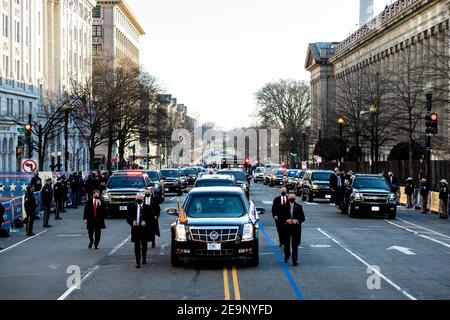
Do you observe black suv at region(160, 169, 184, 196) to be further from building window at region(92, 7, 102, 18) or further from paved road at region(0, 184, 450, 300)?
building window at region(92, 7, 102, 18)

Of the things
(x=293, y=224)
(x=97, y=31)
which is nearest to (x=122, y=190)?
(x=293, y=224)

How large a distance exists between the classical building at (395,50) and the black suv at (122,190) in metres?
20.2

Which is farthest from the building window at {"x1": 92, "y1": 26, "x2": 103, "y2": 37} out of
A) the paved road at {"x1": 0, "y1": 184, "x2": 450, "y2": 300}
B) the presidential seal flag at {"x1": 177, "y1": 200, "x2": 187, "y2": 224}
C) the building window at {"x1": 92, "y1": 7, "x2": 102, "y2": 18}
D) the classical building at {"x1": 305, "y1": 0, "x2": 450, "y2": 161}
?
the presidential seal flag at {"x1": 177, "y1": 200, "x2": 187, "y2": 224}

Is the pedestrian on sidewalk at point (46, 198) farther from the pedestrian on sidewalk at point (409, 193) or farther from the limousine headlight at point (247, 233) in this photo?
the pedestrian on sidewalk at point (409, 193)

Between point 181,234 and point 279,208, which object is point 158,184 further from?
point 181,234

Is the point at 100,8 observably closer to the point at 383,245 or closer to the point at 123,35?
the point at 123,35

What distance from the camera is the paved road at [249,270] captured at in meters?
15.5

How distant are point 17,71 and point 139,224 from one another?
58.5 metres

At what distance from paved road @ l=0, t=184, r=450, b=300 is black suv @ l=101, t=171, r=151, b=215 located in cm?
643

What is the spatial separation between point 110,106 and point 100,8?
59.5 m

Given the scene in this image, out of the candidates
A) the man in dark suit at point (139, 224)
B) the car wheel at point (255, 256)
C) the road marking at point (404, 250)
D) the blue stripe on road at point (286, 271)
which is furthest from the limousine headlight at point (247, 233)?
the road marking at point (404, 250)

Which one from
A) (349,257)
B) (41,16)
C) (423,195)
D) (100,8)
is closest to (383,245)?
(349,257)

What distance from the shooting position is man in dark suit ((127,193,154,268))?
1944cm
